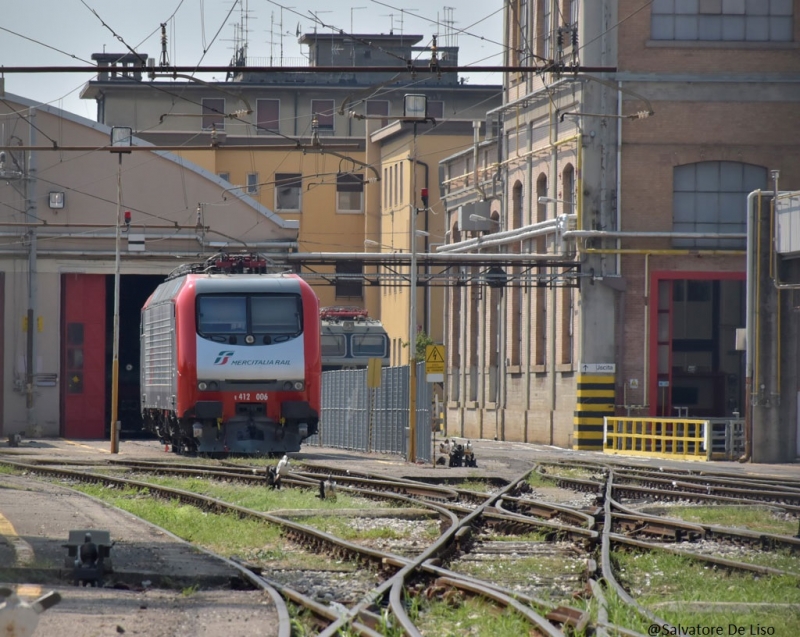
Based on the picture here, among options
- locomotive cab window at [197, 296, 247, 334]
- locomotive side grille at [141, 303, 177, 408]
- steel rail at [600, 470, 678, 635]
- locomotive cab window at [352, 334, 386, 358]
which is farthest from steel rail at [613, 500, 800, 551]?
locomotive cab window at [352, 334, 386, 358]

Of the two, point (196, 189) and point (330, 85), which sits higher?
point (330, 85)

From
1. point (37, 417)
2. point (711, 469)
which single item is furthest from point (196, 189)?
point (711, 469)

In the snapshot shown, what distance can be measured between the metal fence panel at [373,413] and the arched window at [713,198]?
33.2 feet

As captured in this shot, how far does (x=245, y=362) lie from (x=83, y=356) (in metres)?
17.7

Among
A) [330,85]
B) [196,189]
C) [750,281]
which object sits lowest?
[750,281]

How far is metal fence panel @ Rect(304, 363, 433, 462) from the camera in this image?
29.6m

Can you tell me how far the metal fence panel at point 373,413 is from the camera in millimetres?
29641

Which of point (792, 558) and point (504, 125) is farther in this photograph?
point (504, 125)

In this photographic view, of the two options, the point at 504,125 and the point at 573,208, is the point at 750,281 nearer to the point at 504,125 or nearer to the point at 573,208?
the point at 573,208

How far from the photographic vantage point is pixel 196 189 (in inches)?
1774

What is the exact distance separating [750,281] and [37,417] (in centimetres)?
2069

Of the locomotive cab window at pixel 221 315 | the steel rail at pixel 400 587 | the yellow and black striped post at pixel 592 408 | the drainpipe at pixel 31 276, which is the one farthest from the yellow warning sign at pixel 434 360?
the drainpipe at pixel 31 276

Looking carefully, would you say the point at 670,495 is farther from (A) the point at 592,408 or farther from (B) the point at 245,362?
(A) the point at 592,408

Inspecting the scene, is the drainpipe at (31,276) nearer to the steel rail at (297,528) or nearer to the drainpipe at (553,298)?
the drainpipe at (553,298)
